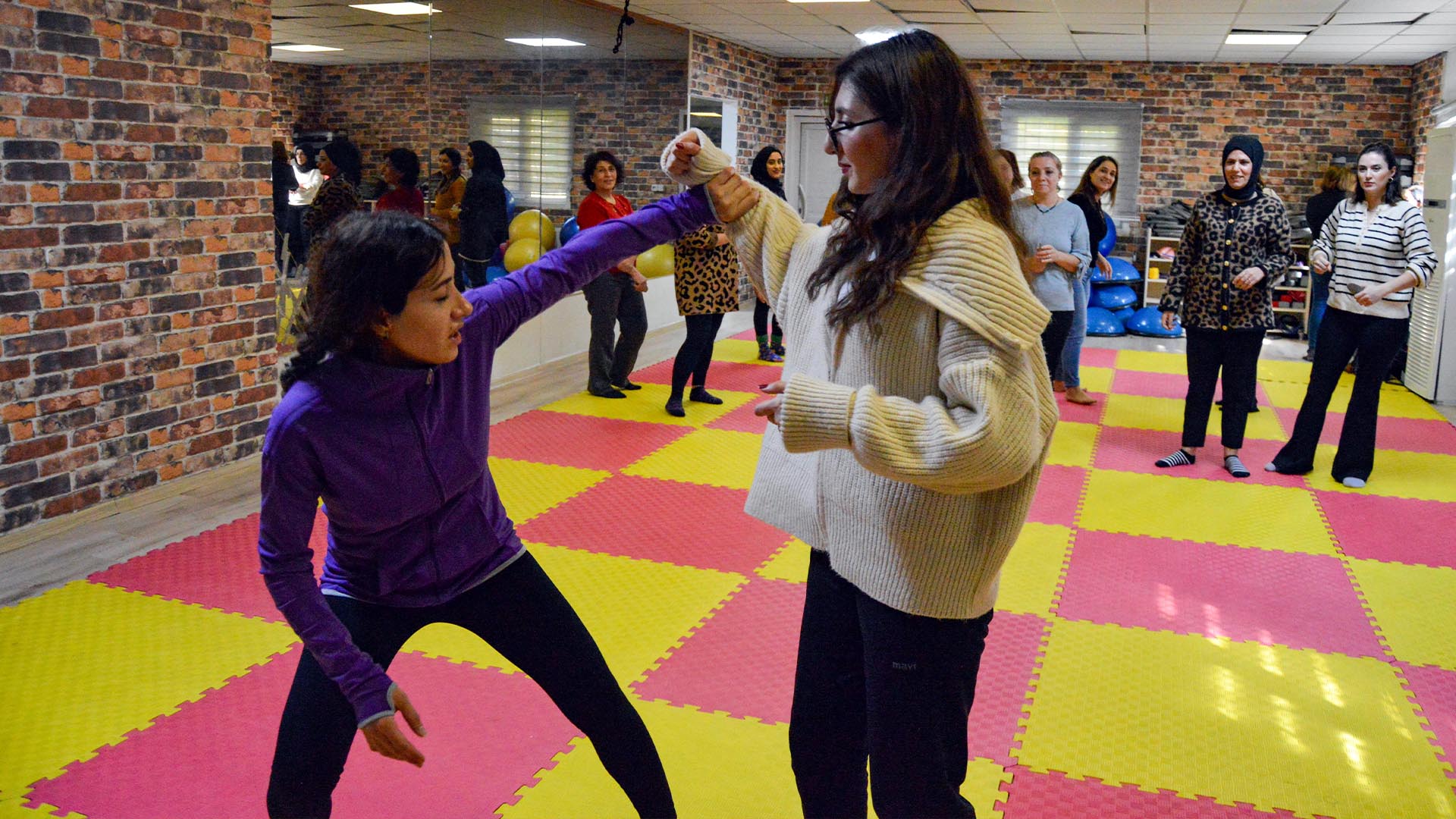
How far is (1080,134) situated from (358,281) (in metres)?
12.0

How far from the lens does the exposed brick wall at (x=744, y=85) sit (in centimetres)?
1090

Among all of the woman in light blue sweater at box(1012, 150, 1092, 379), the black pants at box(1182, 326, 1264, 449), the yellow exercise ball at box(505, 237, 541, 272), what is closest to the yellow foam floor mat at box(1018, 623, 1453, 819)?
the black pants at box(1182, 326, 1264, 449)

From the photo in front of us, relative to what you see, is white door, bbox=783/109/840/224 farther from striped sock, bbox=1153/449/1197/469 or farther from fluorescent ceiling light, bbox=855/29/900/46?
fluorescent ceiling light, bbox=855/29/900/46

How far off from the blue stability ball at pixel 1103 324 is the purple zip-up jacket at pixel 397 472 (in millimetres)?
9330

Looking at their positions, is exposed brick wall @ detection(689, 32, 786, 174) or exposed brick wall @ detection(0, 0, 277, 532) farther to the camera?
exposed brick wall @ detection(689, 32, 786, 174)

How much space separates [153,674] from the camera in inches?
123

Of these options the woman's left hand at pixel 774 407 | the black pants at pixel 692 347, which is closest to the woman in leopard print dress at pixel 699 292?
the black pants at pixel 692 347

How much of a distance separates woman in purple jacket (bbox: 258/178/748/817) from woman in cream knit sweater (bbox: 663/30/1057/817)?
Result: 12.7 inches

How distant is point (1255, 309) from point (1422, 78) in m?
7.75

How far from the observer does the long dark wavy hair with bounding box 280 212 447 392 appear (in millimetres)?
1716

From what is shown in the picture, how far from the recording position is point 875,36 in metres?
1.62

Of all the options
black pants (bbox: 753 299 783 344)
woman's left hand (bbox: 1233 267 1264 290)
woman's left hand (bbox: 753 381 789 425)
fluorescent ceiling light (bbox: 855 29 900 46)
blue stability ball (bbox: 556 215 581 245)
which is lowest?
black pants (bbox: 753 299 783 344)

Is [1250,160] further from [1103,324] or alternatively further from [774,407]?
[1103,324]

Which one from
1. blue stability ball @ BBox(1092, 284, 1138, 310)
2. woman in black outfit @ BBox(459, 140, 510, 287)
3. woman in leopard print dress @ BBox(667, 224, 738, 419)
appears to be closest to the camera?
woman in leopard print dress @ BBox(667, 224, 738, 419)
